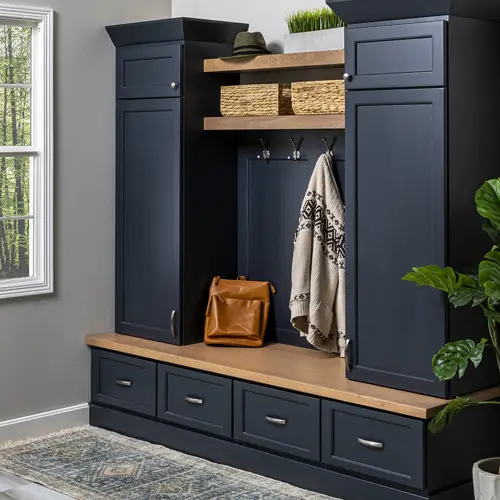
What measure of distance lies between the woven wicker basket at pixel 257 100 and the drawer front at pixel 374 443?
145 centimetres

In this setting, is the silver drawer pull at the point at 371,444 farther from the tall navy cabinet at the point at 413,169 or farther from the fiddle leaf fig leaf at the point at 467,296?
the fiddle leaf fig leaf at the point at 467,296

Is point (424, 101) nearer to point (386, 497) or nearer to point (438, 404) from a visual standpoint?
point (438, 404)

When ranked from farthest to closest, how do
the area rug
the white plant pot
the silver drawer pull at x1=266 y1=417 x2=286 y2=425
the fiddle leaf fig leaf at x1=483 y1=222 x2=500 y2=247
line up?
1. the silver drawer pull at x1=266 y1=417 x2=286 y2=425
2. the area rug
3. the fiddle leaf fig leaf at x1=483 y1=222 x2=500 y2=247
4. the white plant pot

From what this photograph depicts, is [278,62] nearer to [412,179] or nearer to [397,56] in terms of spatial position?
[397,56]

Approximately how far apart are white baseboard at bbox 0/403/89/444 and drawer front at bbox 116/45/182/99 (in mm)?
1699

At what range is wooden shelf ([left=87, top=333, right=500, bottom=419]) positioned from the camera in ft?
12.8

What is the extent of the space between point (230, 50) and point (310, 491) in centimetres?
230

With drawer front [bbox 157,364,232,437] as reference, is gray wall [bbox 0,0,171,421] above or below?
above

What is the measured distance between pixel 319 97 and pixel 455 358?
1437 millimetres

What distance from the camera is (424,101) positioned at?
152 inches

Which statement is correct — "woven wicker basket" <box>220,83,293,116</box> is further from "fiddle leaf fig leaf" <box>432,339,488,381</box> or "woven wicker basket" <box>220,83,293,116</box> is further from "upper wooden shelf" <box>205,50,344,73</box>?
"fiddle leaf fig leaf" <box>432,339,488,381</box>

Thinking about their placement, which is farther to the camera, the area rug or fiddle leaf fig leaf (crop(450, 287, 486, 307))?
the area rug

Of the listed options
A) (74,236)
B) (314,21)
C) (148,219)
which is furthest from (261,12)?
(74,236)

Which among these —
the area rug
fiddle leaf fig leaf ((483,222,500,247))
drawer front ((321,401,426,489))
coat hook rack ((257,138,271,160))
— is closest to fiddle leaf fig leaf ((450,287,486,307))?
fiddle leaf fig leaf ((483,222,500,247))
